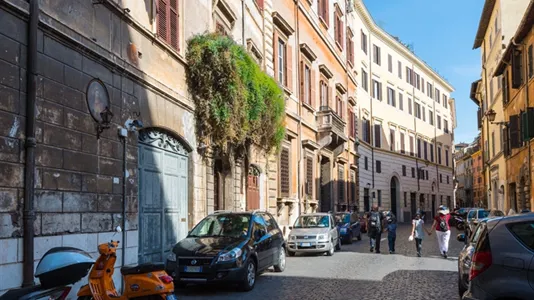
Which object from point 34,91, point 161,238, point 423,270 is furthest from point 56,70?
point 423,270

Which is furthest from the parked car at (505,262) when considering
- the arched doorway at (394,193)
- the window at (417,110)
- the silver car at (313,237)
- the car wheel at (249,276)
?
the window at (417,110)

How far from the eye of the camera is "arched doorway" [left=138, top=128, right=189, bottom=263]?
1277 centimetres

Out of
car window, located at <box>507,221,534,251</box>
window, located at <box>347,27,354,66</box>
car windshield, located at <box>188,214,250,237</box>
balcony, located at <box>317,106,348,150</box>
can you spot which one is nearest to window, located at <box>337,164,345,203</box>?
balcony, located at <box>317,106,348,150</box>

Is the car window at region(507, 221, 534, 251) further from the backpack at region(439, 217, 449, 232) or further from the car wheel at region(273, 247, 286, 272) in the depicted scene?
the backpack at region(439, 217, 449, 232)

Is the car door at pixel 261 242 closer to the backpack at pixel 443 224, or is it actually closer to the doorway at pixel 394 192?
the backpack at pixel 443 224

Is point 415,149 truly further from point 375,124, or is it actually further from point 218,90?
point 218,90

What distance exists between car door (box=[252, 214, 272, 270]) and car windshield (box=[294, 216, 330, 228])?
6937 millimetres

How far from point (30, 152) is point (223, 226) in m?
5.41

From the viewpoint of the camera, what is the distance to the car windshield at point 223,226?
492 inches

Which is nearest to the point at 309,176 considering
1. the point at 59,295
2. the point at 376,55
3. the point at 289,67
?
the point at 289,67

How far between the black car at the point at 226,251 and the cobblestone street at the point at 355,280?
36 cm

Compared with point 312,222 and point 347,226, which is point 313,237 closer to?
point 312,222

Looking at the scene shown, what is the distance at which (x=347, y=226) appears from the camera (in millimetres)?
25109

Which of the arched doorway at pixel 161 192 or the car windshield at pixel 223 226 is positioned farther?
the arched doorway at pixel 161 192
